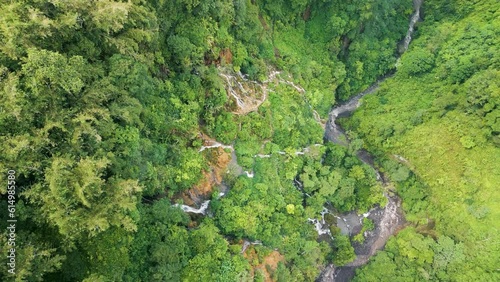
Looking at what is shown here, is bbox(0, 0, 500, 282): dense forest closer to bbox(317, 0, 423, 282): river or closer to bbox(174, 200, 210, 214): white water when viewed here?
bbox(174, 200, 210, 214): white water

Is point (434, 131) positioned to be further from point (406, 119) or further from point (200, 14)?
point (200, 14)

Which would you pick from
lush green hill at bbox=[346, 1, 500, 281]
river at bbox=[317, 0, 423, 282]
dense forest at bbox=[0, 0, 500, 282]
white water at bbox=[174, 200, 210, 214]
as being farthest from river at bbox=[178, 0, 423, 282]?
white water at bbox=[174, 200, 210, 214]

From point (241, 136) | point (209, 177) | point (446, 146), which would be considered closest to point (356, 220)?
point (446, 146)

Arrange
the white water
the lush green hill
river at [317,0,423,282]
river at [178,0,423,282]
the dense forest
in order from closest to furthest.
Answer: the dense forest < the white water < the lush green hill < river at [178,0,423,282] < river at [317,0,423,282]

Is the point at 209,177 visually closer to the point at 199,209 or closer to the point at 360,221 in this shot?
the point at 199,209

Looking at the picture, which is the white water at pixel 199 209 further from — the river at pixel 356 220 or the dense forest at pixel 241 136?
the river at pixel 356 220

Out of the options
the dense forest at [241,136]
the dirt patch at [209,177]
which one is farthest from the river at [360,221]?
the dirt patch at [209,177]

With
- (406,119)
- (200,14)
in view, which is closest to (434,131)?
(406,119)

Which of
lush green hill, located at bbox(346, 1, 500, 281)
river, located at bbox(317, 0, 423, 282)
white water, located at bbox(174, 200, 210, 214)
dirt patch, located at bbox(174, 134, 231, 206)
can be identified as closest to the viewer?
white water, located at bbox(174, 200, 210, 214)
